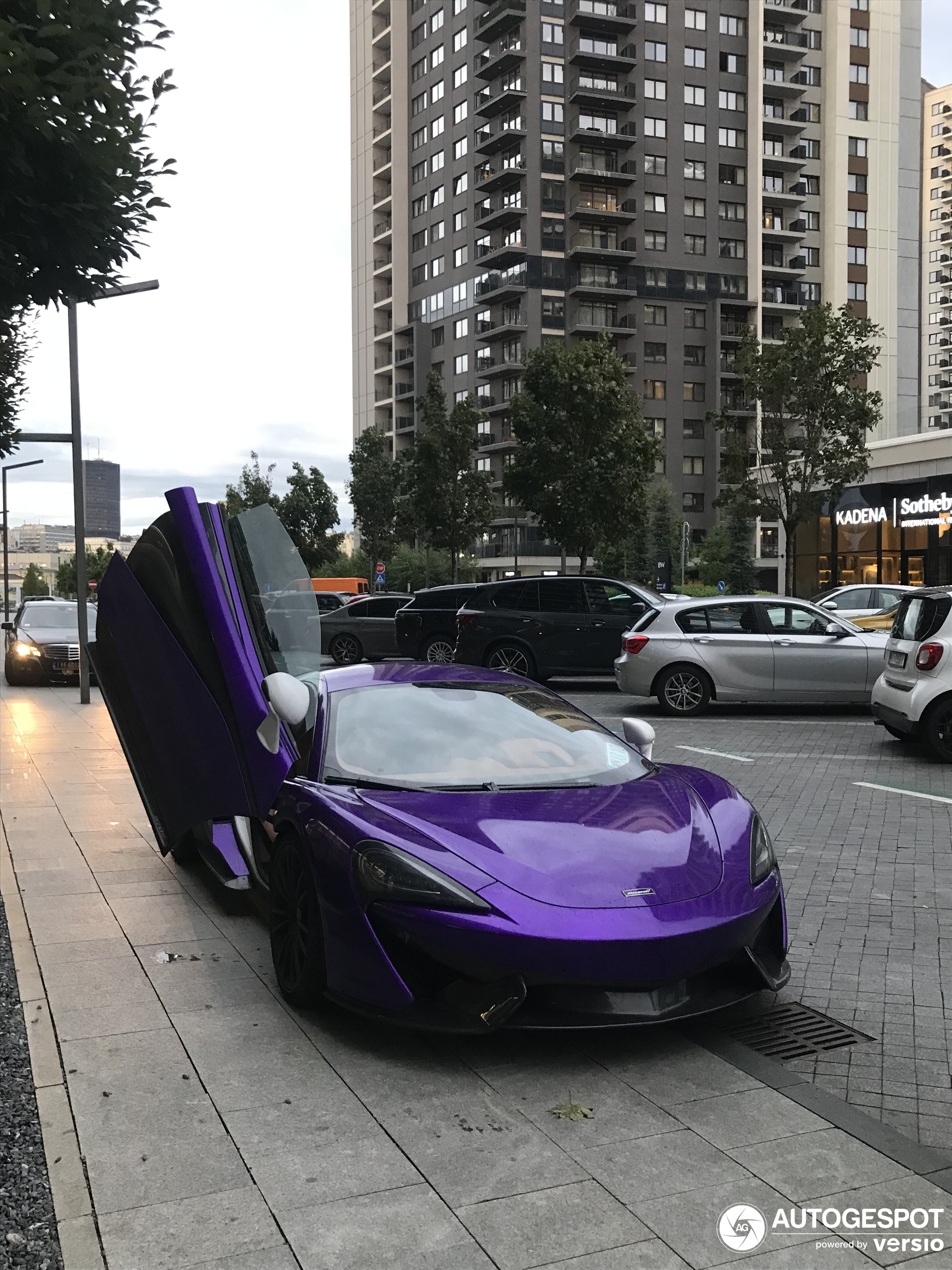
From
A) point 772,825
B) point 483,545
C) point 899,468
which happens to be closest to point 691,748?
point 772,825

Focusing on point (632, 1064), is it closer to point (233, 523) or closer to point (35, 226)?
point (233, 523)

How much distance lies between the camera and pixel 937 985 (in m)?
4.77

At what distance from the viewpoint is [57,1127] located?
3.40m

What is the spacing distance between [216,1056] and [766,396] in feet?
90.2

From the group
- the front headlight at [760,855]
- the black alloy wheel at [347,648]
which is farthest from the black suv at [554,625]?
the front headlight at [760,855]

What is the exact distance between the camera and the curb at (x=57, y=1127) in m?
2.79

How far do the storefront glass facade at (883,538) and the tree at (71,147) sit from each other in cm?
3137

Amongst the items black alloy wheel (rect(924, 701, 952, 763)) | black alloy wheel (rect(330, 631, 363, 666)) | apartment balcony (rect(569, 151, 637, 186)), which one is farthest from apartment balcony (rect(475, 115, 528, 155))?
black alloy wheel (rect(924, 701, 952, 763))

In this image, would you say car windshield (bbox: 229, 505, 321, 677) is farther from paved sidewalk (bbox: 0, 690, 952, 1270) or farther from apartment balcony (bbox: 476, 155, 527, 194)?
apartment balcony (bbox: 476, 155, 527, 194)

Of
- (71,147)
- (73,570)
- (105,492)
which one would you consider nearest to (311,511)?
(71,147)

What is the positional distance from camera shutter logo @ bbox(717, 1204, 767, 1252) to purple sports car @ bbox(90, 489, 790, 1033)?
863 mm

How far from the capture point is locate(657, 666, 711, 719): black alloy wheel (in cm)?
1484

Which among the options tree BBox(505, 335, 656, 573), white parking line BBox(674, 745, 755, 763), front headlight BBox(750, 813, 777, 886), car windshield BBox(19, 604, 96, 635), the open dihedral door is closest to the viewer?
front headlight BBox(750, 813, 777, 886)

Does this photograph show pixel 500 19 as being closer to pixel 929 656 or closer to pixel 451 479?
pixel 451 479
